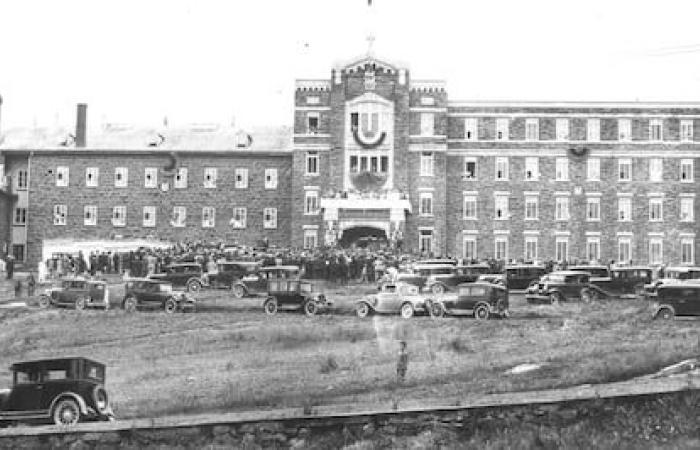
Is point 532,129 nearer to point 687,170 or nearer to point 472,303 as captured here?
point 687,170

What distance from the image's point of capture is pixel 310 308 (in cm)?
3262

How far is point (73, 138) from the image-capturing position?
6369cm

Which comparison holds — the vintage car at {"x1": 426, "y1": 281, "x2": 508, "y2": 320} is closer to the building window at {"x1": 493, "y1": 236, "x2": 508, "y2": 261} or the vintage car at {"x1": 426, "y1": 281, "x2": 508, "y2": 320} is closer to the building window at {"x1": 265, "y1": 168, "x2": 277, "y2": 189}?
the building window at {"x1": 493, "y1": 236, "x2": 508, "y2": 261}

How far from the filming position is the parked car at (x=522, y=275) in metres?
38.4

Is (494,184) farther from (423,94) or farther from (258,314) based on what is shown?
(258,314)

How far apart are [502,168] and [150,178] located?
1997 centimetres

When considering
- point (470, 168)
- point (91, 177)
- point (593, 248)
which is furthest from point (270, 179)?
point (593, 248)

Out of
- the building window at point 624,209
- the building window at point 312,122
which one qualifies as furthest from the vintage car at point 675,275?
the building window at point 312,122

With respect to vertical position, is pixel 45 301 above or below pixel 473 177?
below

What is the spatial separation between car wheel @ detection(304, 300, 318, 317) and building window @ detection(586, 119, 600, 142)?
31506 mm

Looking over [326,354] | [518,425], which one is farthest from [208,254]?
[518,425]

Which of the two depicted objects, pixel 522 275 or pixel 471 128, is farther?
pixel 471 128

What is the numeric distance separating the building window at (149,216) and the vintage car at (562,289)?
30.6 m

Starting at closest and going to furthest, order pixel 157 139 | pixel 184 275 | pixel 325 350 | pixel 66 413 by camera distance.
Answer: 1. pixel 66 413
2. pixel 325 350
3. pixel 184 275
4. pixel 157 139
